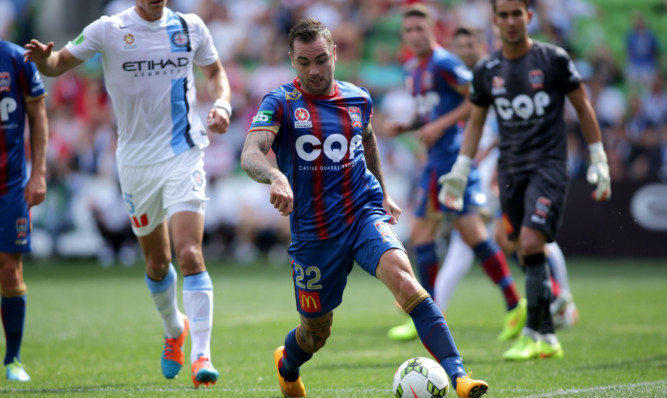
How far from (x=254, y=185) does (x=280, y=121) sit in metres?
14.0

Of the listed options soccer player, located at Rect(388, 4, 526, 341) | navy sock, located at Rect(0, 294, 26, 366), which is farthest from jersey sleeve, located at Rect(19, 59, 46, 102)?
soccer player, located at Rect(388, 4, 526, 341)

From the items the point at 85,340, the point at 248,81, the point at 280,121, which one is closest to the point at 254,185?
the point at 248,81

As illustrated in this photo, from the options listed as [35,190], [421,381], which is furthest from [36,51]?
[421,381]

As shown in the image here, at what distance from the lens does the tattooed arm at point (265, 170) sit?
174 inches

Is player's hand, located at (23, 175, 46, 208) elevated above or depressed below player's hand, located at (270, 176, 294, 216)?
below

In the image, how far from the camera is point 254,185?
19.0m

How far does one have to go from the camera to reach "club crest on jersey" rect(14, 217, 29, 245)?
21.4 feet

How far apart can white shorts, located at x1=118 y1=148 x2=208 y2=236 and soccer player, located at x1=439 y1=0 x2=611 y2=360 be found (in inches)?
79.9

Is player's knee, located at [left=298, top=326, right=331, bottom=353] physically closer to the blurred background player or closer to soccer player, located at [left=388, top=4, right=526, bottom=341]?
soccer player, located at [left=388, top=4, right=526, bottom=341]

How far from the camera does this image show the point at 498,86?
7082mm

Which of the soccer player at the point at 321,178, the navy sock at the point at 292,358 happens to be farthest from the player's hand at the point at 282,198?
the navy sock at the point at 292,358

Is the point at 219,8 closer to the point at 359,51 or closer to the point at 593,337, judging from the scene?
the point at 359,51

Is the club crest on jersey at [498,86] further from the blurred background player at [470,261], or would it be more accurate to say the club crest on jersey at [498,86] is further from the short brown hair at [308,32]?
the short brown hair at [308,32]

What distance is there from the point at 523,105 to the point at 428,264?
89.7 inches
